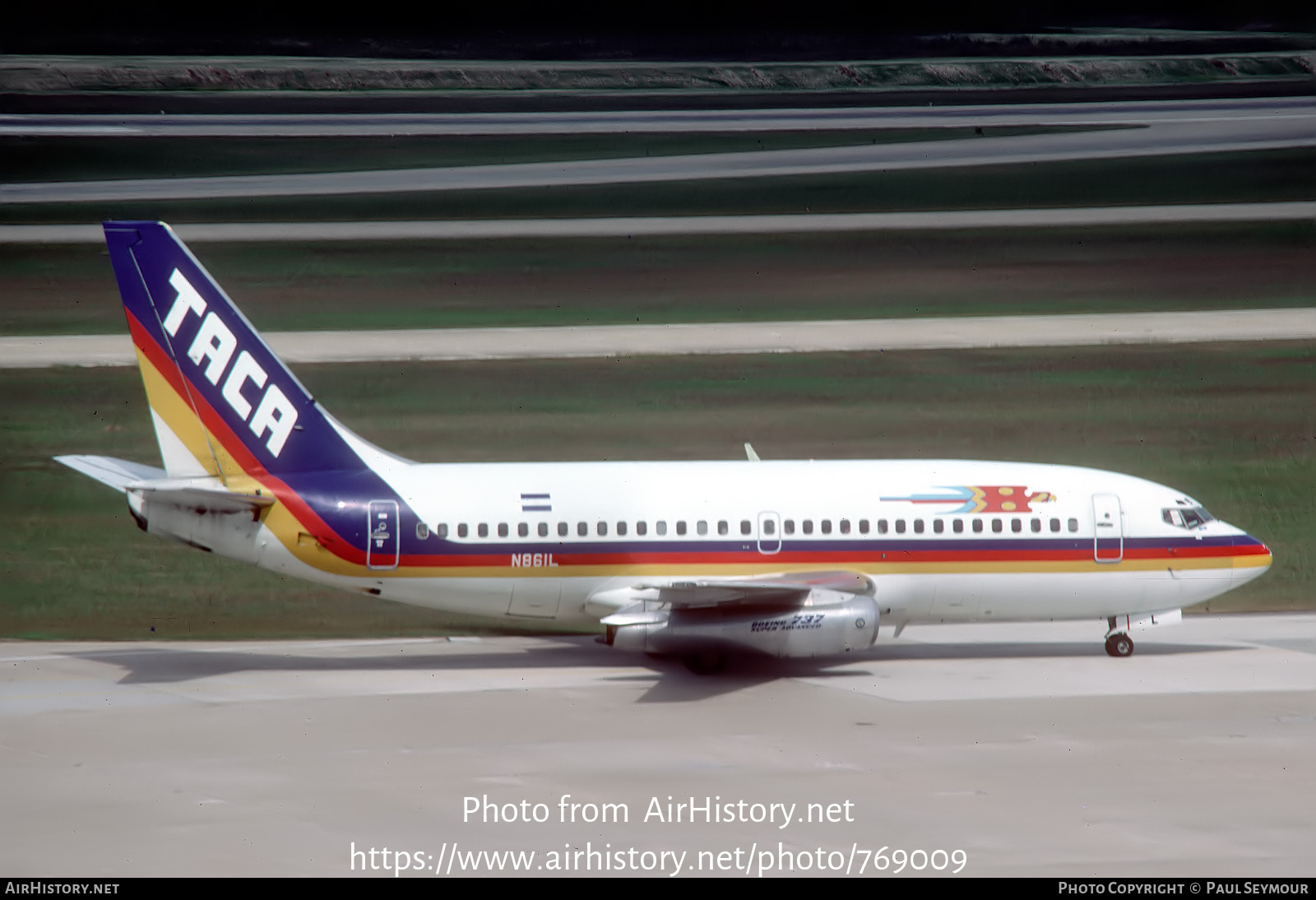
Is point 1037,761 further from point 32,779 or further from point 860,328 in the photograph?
point 860,328

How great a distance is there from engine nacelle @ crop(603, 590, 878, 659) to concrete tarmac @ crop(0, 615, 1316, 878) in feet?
2.47

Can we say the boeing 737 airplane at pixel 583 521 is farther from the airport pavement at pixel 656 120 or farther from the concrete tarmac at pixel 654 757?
the airport pavement at pixel 656 120

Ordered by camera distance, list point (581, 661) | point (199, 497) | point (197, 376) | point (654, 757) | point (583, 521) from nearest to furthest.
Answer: point (654, 757)
point (199, 497)
point (197, 376)
point (583, 521)
point (581, 661)

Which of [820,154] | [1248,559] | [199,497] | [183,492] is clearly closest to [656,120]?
[820,154]

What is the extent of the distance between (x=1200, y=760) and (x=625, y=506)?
11.2 meters

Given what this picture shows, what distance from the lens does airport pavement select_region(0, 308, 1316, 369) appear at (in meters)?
48.6

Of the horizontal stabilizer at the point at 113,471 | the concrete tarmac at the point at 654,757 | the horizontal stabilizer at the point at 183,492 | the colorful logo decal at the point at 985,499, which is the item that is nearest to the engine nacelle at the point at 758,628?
the concrete tarmac at the point at 654,757

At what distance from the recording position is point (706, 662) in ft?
93.4

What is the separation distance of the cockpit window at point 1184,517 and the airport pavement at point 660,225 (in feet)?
89.1

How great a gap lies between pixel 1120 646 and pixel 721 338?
2184 centimetres

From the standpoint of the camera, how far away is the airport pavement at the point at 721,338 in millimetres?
48562

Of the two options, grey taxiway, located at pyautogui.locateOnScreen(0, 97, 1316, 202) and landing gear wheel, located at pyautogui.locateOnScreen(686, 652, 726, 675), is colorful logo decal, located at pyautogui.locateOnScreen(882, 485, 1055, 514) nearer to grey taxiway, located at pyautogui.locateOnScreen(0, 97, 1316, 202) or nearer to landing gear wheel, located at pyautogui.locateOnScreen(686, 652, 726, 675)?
landing gear wheel, located at pyautogui.locateOnScreen(686, 652, 726, 675)

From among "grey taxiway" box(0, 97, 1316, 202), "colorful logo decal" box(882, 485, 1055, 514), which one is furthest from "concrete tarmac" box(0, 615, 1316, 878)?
"grey taxiway" box(0, 97, 1316, 202)

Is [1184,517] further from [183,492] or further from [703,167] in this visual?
[703,167]
